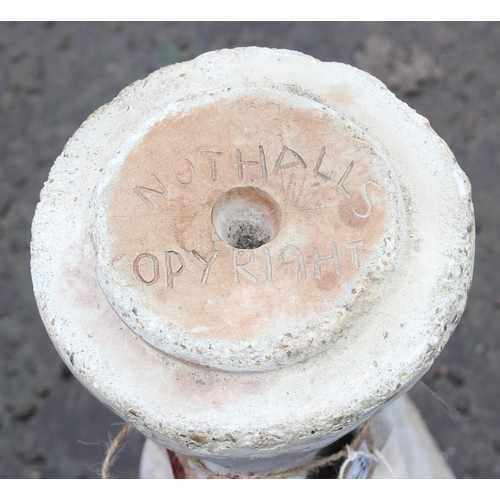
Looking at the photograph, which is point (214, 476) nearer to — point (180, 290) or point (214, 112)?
point (180, 290)

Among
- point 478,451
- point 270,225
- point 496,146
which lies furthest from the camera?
point 496,146

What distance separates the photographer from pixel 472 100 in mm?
2902

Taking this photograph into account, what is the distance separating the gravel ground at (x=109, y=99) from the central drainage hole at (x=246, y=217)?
1.48 m

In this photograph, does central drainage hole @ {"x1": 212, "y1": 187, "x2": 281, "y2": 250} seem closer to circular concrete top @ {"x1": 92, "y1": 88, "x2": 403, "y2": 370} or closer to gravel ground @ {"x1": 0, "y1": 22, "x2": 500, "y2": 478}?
circular concrete top @ {"x1": 92, "y1": 88, "x2": 403, "y2": 370}

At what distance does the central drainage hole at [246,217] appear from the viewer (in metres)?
1.25

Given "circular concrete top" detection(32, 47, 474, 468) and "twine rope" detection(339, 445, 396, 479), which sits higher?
"circular concrete top" detection(32, 47, 474, 468)

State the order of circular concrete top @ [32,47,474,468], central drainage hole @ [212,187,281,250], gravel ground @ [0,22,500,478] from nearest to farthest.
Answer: circular concrete top @ [32,47,474,468] → central drainage hole @ [212,187,281,250] → gravel ground @ [0,22,500,478]

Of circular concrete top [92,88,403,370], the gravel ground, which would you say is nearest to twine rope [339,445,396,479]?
circular concrete top [92,88,403,370]

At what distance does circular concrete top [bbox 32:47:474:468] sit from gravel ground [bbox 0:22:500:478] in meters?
1.44

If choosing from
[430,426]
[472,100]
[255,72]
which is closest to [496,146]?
[472,100]

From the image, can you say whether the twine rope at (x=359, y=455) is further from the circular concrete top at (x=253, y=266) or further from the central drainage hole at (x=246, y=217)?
the central drainage hole at (x=246, y=217)

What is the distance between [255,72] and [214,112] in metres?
0.18

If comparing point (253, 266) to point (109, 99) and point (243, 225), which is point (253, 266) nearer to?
point (243, 225)

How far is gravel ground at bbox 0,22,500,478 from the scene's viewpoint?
100 inches
